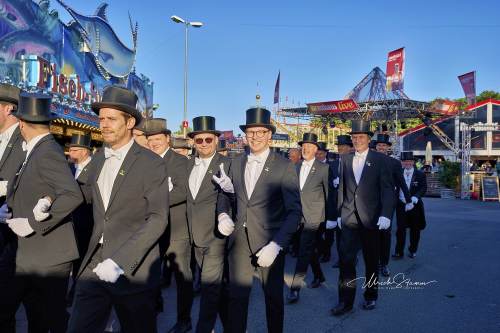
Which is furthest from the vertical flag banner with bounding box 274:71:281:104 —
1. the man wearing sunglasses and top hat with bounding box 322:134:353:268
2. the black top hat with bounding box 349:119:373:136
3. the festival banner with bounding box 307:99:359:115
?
the black top hat with bounding box 349:119:373:136

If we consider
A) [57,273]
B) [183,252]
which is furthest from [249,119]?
[57,273]

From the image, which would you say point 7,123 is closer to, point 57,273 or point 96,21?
point 57,273

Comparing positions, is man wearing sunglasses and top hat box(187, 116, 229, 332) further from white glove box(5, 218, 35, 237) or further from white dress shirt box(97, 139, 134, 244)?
white glove box(5, 218, 35, 237)

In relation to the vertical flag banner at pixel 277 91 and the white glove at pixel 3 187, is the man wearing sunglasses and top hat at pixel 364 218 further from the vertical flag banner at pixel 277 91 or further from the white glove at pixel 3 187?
the vertical flag banner at pixel 277 91

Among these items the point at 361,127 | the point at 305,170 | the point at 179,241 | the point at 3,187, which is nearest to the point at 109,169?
the point at 3,187

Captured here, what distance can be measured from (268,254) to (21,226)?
187 centimetres

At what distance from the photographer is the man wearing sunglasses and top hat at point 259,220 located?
11.8ft

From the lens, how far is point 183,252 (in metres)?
4.59

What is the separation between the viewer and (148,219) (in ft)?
9.23

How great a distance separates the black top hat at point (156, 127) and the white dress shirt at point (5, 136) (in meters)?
1.65

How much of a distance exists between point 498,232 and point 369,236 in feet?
26.8

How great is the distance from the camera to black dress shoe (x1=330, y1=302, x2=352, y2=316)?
4785mm

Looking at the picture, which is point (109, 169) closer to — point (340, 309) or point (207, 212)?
point (207, 212)

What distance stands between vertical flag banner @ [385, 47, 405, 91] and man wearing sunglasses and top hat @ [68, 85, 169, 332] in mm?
26226
